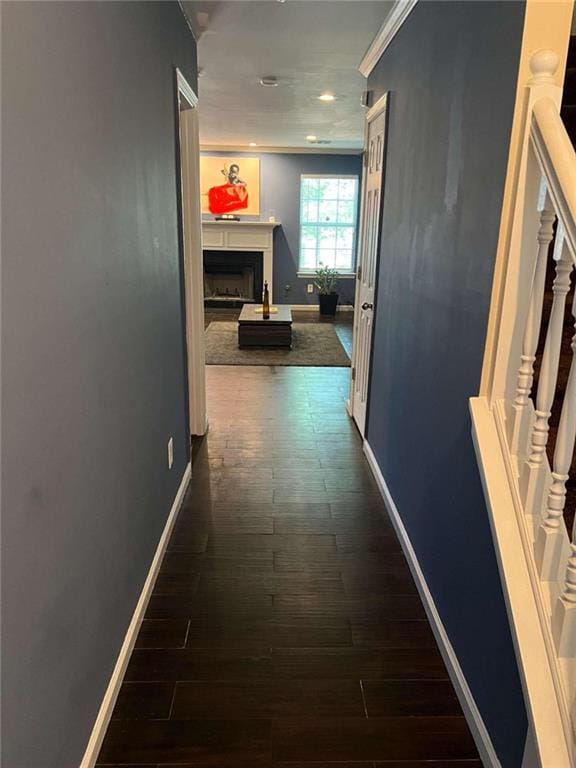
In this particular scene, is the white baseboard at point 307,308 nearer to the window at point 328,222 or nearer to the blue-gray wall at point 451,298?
the window at point 328,222

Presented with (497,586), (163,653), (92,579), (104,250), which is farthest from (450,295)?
(163,653)

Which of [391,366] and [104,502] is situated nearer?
[104,502]

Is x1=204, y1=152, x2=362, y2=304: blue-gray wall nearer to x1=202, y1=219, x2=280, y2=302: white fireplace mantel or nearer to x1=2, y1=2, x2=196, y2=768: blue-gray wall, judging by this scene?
x1=202, y1=219, x2=280, y2=302: white fireplace mantel

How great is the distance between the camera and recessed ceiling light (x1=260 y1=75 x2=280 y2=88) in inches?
172

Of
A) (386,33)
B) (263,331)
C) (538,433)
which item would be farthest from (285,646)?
(263,331)

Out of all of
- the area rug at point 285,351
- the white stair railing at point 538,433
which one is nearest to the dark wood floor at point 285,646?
the white stair railing at point 538,433

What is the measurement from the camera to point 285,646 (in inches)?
79.6

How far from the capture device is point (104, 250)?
5.17 feet

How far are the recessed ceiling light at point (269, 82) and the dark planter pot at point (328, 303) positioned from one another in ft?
15.6

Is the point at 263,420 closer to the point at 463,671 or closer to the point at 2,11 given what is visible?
the point at 463,671

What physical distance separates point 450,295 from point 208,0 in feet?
6.61

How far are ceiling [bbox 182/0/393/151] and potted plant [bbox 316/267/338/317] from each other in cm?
289

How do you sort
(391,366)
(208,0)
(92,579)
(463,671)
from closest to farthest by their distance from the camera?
(92,579) < (463,671) < (208,0) < (391,366)

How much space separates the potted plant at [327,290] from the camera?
925cm
